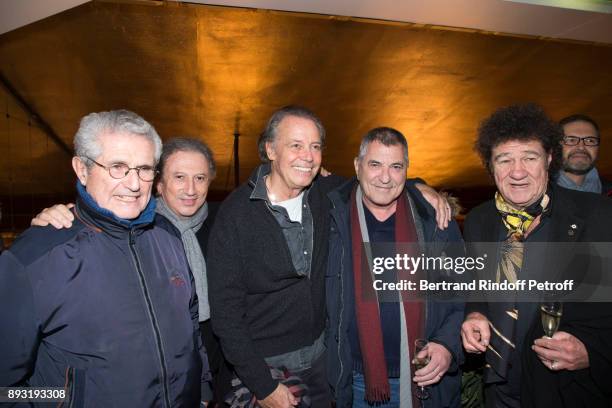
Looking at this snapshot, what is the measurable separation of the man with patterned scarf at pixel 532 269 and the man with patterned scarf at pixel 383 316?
0.58 ft

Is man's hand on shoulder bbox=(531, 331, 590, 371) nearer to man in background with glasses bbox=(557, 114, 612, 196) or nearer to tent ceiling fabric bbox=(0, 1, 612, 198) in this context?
man in background with glasses bbox=(557, 114, 612, 196)

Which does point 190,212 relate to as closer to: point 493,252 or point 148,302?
point 148,302

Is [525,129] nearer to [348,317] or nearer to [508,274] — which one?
[508,274]

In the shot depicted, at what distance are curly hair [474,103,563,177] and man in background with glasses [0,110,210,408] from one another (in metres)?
1.79

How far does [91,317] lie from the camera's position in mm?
1397

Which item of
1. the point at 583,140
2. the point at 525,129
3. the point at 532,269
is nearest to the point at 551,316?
the point at 532,269

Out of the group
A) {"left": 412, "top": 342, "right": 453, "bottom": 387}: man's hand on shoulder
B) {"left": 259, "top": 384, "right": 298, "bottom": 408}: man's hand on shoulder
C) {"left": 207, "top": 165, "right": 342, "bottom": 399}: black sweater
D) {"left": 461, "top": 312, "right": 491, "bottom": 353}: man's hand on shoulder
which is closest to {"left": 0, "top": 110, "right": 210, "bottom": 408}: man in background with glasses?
{"left": 207, "top": 165, "right": 342, "bottom": 399}: black sweater

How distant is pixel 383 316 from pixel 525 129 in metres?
1.30

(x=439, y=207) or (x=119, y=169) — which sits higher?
(x=119, y=169)

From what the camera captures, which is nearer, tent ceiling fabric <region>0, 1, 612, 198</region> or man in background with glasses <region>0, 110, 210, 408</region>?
man in background with glasses <region>0, 110, 210, 408</region>

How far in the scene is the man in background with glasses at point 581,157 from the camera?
315cm

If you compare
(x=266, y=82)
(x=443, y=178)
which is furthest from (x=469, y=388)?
(x=443, y=178)

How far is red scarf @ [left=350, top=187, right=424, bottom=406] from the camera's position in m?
2.00

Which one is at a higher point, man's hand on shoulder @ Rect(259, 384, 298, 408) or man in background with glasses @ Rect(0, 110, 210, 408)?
man in background with glasses @ Rect(0, 110, 210, 408)
